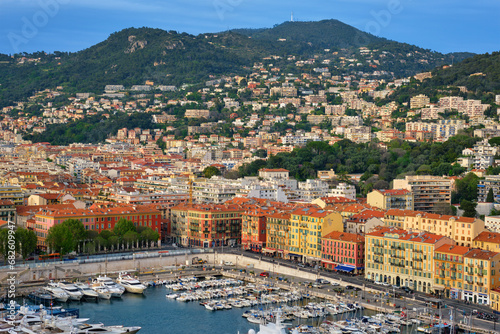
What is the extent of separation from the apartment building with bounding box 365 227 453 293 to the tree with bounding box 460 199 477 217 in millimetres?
15641

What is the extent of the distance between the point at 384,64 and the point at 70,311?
502ft

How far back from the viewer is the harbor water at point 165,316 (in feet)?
115

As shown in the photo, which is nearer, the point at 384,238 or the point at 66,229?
the point at 384,238

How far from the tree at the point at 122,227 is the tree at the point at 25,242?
635 centimetres

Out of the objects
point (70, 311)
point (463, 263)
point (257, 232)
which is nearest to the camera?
point (70, 311)

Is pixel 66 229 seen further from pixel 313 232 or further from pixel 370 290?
pixel 370 290

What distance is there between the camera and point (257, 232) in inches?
2028

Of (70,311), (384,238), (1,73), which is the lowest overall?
(70,311)

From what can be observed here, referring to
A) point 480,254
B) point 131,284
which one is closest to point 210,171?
point 131,284

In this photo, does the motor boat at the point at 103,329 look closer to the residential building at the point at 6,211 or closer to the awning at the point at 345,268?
the awning at the point at 345,268

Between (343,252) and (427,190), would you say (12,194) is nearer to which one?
(343,252)

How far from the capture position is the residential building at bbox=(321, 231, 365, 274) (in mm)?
43938

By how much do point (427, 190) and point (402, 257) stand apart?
21832mm

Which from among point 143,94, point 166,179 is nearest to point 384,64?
point 143,94
